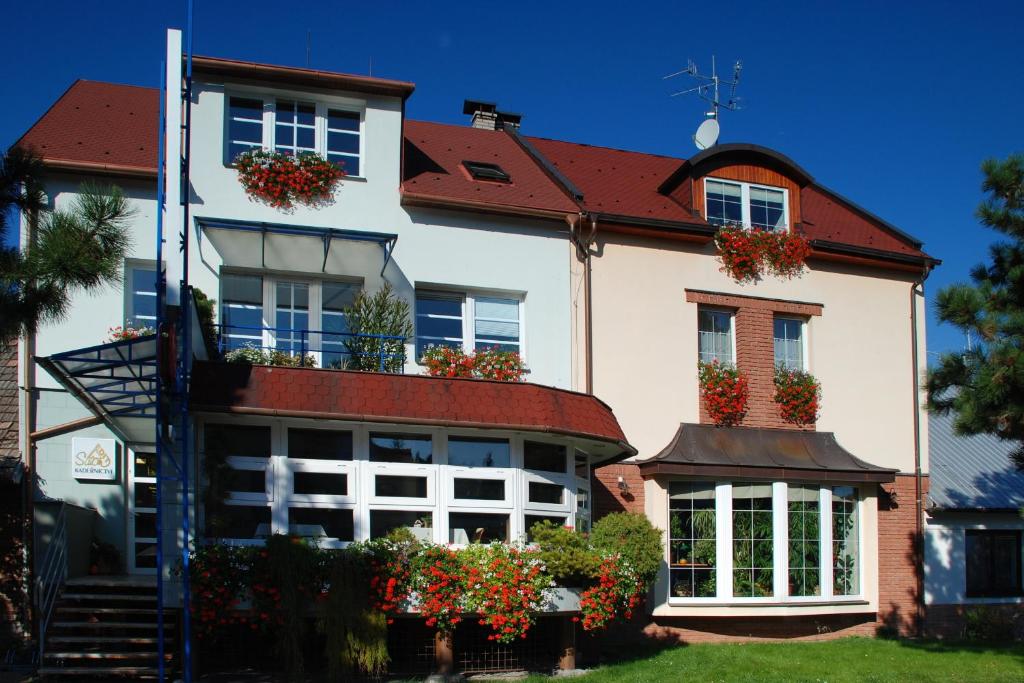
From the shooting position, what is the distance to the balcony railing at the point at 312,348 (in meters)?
16.3

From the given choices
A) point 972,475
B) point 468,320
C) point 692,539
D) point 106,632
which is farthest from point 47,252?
point 972,475

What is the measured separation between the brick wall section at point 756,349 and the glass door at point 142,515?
9244mm

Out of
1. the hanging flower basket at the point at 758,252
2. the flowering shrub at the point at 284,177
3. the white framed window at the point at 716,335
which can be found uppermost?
the flowering shrub at the point at 284,177

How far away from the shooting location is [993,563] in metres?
22.0

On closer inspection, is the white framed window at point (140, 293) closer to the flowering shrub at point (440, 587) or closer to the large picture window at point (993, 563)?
the flowering shrub at point (440, 587)

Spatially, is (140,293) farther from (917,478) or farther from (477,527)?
(917,478)

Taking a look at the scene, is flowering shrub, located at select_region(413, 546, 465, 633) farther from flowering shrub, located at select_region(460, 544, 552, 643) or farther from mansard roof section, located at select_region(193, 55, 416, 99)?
mansard roof section, located at select_region(193, 55, 416, 99)

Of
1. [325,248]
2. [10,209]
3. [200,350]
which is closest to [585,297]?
[325,248]

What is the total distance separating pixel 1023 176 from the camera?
14922 millimetres

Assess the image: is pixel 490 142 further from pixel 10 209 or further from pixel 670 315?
pixel 10 209

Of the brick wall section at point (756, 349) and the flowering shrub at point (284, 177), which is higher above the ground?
the flowering shrub at point (284, 177)

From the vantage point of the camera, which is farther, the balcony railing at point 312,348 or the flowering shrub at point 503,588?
the balcony railing at point 312,348

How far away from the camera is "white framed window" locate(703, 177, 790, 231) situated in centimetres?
2091

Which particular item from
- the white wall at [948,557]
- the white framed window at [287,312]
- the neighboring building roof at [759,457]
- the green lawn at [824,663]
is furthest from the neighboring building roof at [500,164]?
the green lawn at [824,663]
